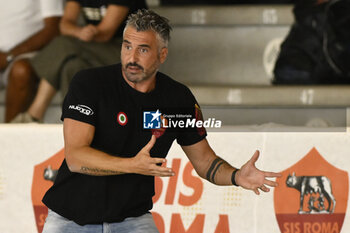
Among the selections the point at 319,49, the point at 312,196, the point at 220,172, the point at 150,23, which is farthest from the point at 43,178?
the point at 319,49

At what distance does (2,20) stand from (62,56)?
663 mm

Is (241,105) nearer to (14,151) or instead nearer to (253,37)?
(253,37)

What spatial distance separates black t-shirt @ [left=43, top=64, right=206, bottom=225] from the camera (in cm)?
208

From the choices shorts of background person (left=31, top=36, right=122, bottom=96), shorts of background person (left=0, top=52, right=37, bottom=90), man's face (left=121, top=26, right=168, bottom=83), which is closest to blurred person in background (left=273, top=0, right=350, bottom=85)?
shorts of background person (left=31, top=36, right=122, bottom=96)

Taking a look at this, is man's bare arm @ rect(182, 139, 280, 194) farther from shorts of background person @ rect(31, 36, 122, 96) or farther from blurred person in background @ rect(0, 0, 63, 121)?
blurred person in background @ rect(0, 0, 63, 121)

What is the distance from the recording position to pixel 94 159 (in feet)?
→ 6.46

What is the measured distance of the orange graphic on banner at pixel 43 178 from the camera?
2.78 metres

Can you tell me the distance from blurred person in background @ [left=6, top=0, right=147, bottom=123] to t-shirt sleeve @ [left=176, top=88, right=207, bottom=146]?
123 centimetres

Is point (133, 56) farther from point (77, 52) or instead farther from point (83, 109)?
point (77, 52)

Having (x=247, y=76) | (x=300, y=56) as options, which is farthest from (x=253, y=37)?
(x=300, y=56)

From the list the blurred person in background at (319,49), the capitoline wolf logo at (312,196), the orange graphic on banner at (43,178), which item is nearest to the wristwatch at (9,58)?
the orange graphic on banner at (43,178)

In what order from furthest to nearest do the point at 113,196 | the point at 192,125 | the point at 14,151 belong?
the point at 14,151 < the point at 192,125 < the point at 113,196

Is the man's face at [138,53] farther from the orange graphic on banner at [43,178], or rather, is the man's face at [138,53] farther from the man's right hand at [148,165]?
the orange graphic on banner at [43,178]

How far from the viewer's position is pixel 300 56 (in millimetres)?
3648
